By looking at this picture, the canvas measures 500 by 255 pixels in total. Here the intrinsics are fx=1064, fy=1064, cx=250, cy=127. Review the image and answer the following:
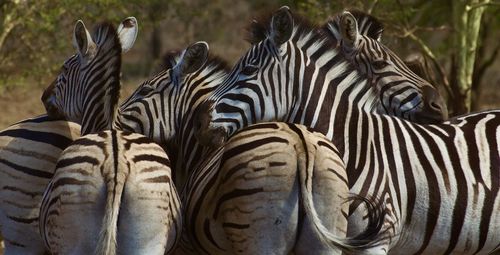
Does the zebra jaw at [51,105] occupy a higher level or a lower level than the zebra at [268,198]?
higher

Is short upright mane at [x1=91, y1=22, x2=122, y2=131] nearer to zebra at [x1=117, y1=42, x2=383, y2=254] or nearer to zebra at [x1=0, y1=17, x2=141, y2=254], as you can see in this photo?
zebra at [x1=0, y1=17, x2=141, y2=254]

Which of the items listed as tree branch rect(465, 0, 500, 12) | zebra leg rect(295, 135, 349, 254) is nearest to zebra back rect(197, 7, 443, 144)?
zebra leg rect(295, 135, 349, 254)

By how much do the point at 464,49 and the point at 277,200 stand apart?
5255mm

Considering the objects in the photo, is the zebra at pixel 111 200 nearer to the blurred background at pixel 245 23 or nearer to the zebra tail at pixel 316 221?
the zebra tail at pixel 316 221

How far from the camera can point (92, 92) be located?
6.51 metres

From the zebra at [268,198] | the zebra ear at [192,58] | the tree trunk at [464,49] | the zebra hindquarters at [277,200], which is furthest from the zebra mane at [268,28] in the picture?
the tree trunk at [464,49]

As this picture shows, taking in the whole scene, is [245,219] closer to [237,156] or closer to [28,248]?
[237,156]

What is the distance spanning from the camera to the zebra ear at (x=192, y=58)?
6.91 meters

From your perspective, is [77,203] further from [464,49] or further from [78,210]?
[464,49]

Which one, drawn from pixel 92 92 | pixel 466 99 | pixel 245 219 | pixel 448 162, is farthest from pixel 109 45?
pixel 466 99

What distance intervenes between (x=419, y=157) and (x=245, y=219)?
141cm

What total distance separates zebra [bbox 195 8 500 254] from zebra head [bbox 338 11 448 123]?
442 mm

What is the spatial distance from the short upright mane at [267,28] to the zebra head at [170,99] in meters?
0.48

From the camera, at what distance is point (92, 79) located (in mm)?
6527
